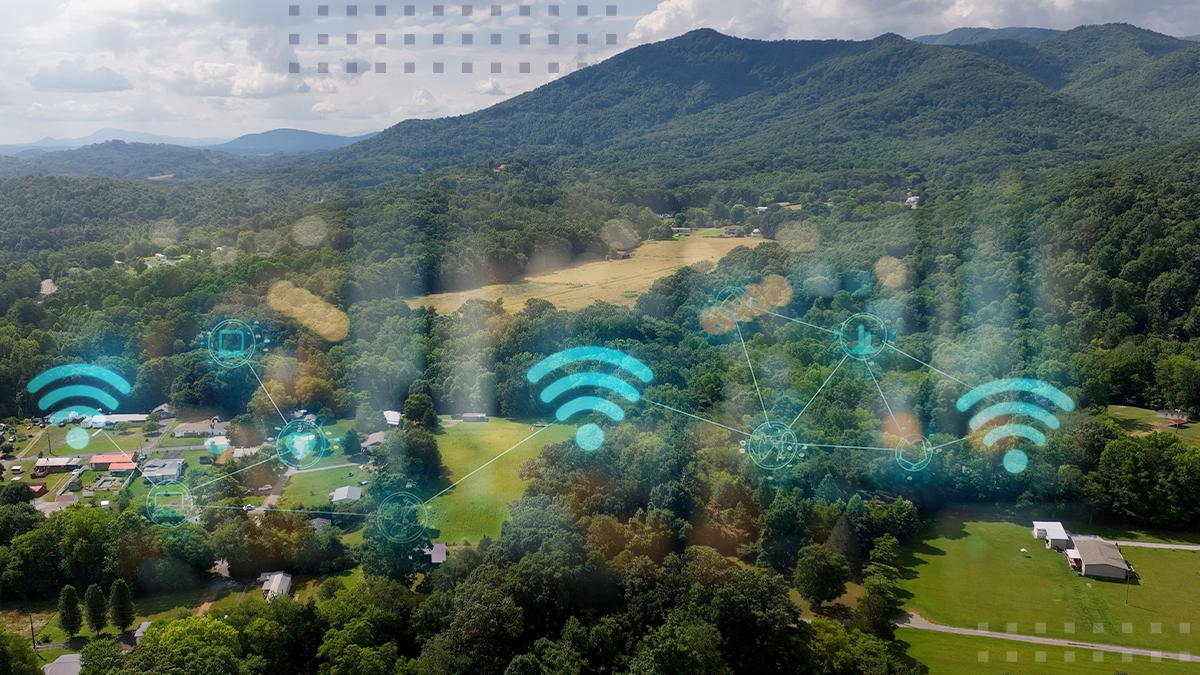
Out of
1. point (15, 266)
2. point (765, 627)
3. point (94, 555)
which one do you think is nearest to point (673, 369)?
point (765, 627)

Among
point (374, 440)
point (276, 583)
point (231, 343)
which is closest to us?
point (276, 583)

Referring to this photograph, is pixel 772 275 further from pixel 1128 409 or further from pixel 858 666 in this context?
pixel 858 666

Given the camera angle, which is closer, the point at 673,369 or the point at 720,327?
the point at 673,369

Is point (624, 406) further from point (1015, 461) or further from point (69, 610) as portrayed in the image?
point (69, 610)

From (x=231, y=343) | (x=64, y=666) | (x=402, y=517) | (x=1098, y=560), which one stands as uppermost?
(x=231, y=343)

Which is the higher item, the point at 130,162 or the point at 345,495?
the point at 130,162

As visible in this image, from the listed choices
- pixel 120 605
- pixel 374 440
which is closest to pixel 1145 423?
pixel 374 440
